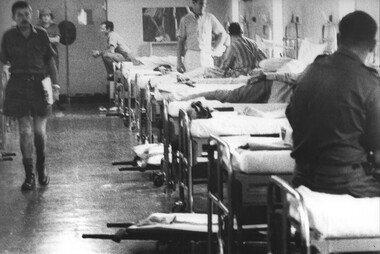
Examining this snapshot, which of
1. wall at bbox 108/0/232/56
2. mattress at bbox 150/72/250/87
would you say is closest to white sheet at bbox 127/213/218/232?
mattress at bbox 150/72/250/87

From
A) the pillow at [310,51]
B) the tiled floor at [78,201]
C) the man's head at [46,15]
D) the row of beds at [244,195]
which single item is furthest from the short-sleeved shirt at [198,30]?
the man's head at [46,15]

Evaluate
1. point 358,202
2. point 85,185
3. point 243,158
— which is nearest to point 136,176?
point 85,185

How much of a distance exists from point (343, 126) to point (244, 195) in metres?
0.99

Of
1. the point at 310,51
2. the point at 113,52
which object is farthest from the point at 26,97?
the point at 113,52

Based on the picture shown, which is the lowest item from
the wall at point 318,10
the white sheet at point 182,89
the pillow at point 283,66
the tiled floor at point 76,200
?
the tiled floor at point 76,200

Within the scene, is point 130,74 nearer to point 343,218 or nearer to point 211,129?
point 211,129

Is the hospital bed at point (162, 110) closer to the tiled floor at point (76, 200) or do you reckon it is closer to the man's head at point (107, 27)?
the tiled floor at point (76, 200)

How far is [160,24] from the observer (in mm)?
19312

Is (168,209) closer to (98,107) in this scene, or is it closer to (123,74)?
A: (123,74)

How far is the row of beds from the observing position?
377 cm

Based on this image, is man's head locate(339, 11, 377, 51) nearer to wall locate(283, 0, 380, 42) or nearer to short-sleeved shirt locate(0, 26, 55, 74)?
wall locate(283, 0, 380, 42)

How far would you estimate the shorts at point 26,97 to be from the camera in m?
8.45

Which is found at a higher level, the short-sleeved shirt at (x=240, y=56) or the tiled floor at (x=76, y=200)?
the short-sleeved shirt at (x=240, y=56)

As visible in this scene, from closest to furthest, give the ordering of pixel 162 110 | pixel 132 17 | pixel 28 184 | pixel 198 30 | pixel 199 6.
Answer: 1. pixel 162 110
2. pixel 28 184
3. pixel 199 6
4. pixel 198 30
5. pixel 132 17
